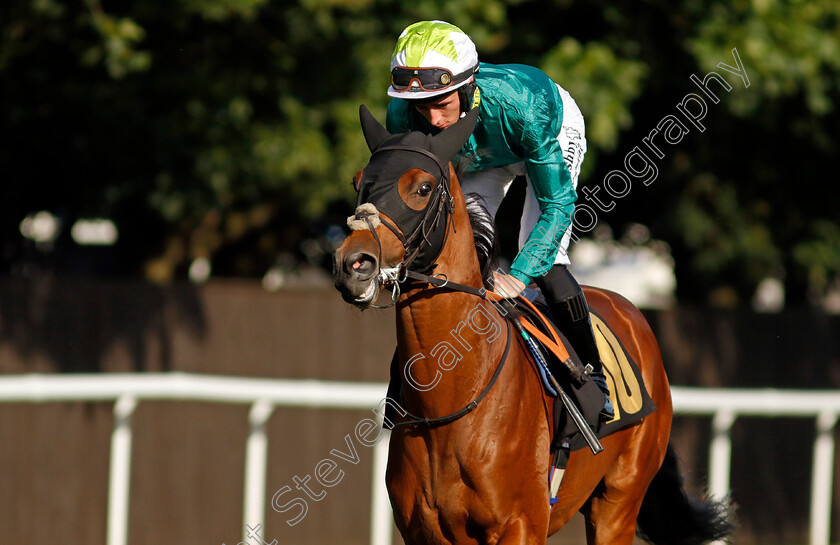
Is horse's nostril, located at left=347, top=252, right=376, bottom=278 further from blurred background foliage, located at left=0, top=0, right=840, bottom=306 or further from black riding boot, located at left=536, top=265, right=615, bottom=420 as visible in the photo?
blurred background foliage, located at left=0, top=0, right=840, bottom=306

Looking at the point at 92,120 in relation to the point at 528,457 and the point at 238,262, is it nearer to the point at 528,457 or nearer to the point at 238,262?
the point at 238,262

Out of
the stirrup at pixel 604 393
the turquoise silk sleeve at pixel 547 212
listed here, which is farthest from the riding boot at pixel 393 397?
the stirrup at pixel 604 393

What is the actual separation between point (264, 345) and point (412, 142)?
14.2 feet

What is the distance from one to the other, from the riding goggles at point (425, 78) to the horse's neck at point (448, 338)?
0.45 meters

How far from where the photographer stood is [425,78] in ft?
10.7

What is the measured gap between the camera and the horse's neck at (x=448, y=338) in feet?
10.1

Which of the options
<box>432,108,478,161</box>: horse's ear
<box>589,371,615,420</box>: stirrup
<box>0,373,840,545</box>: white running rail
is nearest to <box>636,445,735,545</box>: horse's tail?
<box>589,371,615,420</box>: stirrup

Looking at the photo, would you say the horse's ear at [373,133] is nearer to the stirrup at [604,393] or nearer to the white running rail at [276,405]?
the stirrup at [604,393]

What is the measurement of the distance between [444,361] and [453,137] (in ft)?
2.33

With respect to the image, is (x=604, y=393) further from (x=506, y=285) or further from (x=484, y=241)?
(x=484, y=241)

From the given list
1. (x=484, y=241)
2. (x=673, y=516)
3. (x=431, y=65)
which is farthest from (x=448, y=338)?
(x=673, y=516)

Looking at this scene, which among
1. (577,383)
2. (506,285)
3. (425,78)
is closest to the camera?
(425,78)

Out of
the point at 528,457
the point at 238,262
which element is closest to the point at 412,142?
the point at 528,457

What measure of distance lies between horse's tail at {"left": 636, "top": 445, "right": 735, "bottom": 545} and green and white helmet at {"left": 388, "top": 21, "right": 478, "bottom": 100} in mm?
2381
